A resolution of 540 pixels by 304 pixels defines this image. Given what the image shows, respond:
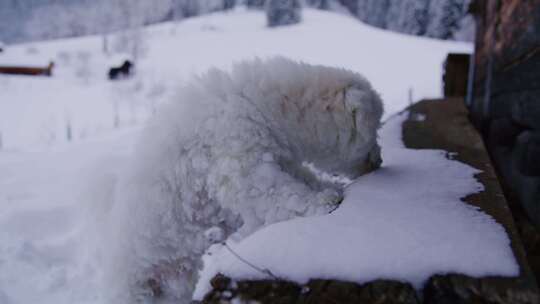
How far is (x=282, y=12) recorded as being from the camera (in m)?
4.06

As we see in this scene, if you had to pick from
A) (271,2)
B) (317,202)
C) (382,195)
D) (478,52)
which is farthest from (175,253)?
(478,52)

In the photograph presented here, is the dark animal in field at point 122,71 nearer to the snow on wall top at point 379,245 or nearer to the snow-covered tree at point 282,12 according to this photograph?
the snow-covered tree at point 282,12

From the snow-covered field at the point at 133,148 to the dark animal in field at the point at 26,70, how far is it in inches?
4.7

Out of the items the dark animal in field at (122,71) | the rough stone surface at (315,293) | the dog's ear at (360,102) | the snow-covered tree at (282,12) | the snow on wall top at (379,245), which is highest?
the snow-covered tree at (282,12)

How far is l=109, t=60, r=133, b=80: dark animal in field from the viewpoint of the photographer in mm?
5398

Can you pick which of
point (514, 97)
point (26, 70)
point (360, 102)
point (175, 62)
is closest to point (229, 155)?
point (360, 102)

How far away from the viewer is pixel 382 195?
1.45 m

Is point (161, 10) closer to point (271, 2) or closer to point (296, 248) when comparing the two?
point (271, 2)

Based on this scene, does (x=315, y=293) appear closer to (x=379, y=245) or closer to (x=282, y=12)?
(x=379, y=245)

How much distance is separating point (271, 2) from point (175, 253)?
3.04 metres

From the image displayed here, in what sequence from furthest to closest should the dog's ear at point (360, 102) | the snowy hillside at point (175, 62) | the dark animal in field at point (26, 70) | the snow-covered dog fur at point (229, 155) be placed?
1. the dark animal in field at point (26, 70)
2. the snowy hillside at point (175, 62)
3. the dog's ear at point (360, 102)
4. the snow-covered dog fur at point (229, 155)

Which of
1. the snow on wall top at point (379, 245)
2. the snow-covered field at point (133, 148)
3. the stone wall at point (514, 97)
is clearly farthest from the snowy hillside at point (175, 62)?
the snow on wall top at point (379, 245)

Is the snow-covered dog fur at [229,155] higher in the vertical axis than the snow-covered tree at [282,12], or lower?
lower

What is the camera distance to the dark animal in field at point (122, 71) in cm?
540
